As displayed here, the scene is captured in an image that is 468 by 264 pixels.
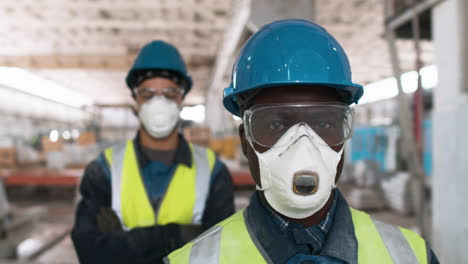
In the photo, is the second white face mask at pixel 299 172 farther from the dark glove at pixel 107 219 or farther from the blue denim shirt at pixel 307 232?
the dark glove at pixel 107 219

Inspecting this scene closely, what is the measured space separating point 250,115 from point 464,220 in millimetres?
2075

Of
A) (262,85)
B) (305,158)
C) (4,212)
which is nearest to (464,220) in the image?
(305,158)

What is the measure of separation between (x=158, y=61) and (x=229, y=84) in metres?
0.95

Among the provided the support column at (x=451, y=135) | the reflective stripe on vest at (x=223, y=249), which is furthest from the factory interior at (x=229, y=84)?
the reflective stripe on vest at (x=223, y=249)

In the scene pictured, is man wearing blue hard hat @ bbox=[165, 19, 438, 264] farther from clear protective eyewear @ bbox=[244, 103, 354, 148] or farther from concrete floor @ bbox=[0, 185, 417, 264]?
concrete floor @ bbox=[0, 185, 417, 264]

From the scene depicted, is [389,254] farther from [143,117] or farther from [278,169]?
[143,117]

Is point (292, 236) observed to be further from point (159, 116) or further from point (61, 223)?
point (61, 223)

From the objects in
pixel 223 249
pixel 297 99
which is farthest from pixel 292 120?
pixel 223 249

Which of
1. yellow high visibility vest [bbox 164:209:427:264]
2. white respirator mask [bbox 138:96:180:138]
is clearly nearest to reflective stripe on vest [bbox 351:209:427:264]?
yellow high visibility vest [bbox 164:209:427:264]

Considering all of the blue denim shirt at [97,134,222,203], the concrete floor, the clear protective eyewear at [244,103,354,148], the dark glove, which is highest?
the clear protective eyewear at [244,103,354,148]

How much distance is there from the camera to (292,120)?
118cm

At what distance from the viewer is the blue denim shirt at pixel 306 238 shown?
1.05 meters

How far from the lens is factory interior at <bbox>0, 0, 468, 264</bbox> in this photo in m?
2.67

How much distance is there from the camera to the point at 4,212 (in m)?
4.18
